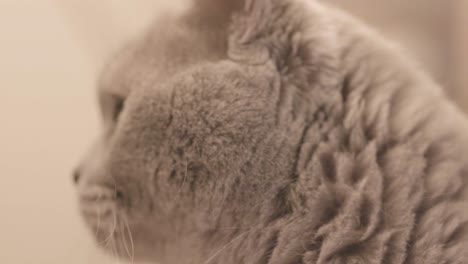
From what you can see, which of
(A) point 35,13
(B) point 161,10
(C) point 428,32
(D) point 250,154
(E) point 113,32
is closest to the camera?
(D) point 250,154

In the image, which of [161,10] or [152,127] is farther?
[161,10]

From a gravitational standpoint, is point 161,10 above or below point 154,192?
above

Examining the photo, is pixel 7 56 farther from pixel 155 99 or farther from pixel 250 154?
pixel 250 154

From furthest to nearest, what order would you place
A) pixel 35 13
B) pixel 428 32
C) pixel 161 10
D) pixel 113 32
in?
pixel 428 32 < pixel 35 13 < pixel 113 32 < pixel 161 10

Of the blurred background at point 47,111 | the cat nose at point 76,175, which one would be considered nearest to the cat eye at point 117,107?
the cat nose at point 76,175

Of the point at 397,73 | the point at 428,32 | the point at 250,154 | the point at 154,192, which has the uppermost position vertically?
the point at 428,32

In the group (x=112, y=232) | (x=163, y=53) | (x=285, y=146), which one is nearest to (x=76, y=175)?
(x=112, y=232)

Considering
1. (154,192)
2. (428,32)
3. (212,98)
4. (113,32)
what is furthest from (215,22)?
(428,32)

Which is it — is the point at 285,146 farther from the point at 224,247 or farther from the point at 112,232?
the point at 112,232

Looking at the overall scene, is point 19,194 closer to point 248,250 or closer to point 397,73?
point 248,250
